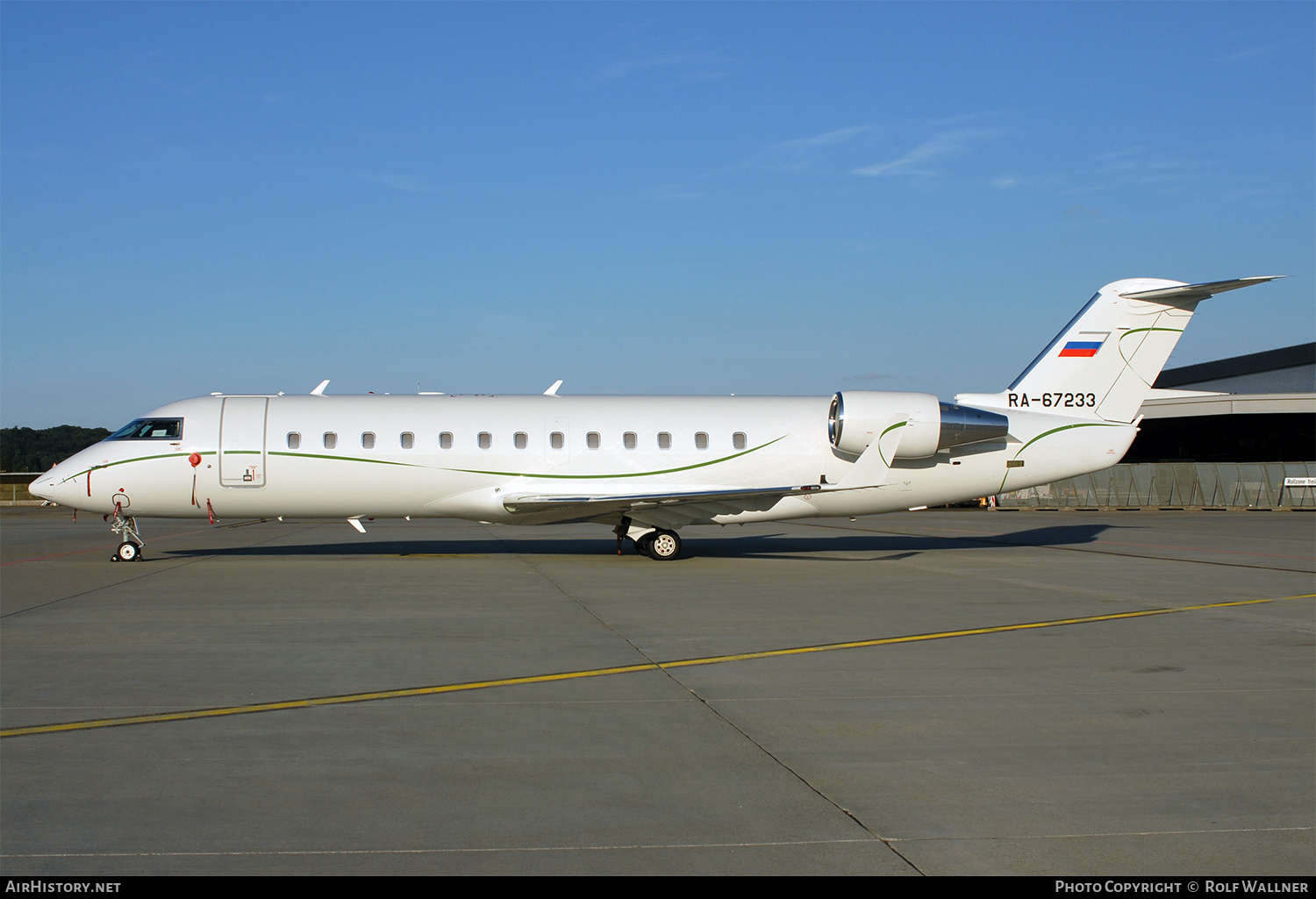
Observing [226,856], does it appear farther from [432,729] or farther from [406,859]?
[432,729]

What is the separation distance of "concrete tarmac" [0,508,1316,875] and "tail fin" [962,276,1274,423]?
19.5 feet

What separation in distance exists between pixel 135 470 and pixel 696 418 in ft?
35.6

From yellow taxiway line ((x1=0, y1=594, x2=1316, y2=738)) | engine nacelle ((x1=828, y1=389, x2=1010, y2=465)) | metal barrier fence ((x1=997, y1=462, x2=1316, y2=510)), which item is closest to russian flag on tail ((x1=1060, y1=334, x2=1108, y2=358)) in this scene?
engine nacelle ((x1=828, y1=389, x2=1010, y2=465))

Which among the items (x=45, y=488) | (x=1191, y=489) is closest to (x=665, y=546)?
(x=45, y=488)

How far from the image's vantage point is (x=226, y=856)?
15.2 feet

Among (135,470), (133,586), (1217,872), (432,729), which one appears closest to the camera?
(1217,872)

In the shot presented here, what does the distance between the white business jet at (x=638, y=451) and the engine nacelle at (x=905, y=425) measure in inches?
1.5

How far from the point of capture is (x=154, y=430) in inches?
763

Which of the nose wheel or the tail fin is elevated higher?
the tail fin

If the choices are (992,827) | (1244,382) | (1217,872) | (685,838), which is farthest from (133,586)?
(1244,382)

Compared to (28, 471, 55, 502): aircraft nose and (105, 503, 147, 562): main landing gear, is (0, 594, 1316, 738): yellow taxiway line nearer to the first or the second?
(105, 503, 147, 562): main landing gear

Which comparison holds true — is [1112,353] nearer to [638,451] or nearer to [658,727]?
[638,451]

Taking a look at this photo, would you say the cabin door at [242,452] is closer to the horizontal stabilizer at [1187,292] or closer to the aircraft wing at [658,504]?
the aircraft wing at [658,504]

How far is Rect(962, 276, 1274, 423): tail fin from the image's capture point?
20594 millimetres
